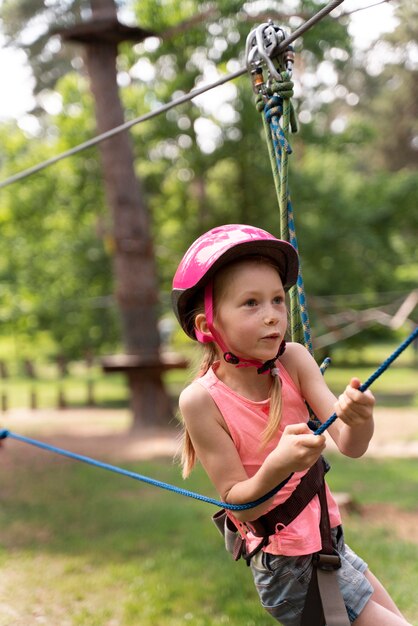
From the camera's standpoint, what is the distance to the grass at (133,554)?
428 cm

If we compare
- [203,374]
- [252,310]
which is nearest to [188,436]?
[203,374]

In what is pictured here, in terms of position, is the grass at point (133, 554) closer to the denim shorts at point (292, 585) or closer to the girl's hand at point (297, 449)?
the denim shorts at point (292, 585)

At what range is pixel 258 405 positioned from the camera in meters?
1.94

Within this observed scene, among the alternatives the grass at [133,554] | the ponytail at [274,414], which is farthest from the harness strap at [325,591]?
the grass at [133,554]

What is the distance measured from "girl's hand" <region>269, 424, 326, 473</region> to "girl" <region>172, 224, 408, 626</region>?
116 millimetres

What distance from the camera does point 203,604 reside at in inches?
171

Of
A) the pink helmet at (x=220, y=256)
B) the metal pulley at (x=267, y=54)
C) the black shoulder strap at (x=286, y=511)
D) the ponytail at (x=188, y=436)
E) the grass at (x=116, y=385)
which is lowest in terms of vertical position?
the grass at (x=116, y=385)

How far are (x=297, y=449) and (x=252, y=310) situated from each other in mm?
382

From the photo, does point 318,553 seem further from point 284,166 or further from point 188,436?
point 284,166

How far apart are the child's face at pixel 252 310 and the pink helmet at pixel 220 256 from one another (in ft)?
0.15

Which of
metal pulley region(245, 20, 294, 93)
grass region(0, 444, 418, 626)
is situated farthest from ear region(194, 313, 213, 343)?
grass region(0, 444, 418, 626)

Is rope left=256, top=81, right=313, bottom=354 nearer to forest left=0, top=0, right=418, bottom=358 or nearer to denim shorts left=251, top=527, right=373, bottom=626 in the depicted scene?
denim shorts left=251, top=527, right=373, bottom=626

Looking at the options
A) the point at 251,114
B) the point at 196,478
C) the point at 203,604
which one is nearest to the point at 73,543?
the point at 203,604

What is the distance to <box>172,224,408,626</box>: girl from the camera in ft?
6.15
